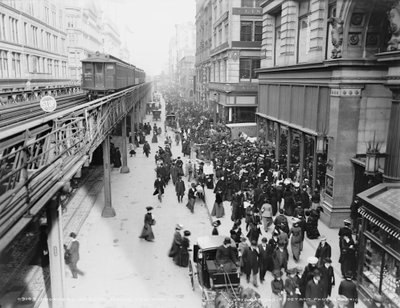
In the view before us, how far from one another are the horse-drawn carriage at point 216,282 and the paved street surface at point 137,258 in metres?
0.72

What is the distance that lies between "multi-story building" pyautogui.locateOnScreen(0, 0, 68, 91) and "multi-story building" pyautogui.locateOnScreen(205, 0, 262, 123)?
21.9 metres

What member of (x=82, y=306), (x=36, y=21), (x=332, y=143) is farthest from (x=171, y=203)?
(x=36, y=21)

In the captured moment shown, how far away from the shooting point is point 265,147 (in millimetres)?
29312

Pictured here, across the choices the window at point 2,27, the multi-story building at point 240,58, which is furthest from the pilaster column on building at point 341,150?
the window at point 2,27

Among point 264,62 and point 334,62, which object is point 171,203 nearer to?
point 334,62

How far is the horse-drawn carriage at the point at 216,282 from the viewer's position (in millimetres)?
9640

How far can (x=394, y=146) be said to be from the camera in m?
13.8

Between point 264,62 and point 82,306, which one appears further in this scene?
point 264,62

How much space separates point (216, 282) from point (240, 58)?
3491 centimetres

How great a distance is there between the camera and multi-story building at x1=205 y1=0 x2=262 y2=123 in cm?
4209

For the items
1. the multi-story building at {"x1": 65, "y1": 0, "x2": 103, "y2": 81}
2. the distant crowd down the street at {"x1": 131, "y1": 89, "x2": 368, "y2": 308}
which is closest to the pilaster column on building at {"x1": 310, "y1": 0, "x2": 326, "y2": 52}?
the distant crowd down the street at {"x1": 131, "y1": 89, "x2": 368, "y2": 308}

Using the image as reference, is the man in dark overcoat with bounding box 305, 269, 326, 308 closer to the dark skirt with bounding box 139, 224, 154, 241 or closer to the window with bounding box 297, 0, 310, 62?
the dark skirt with bounding box 139, 224, 154, 241

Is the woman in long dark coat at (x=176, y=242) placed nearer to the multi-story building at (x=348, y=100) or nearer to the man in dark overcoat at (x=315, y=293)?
the man in dark overcoat at (x=315, y=293)

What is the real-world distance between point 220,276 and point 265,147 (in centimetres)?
1929
